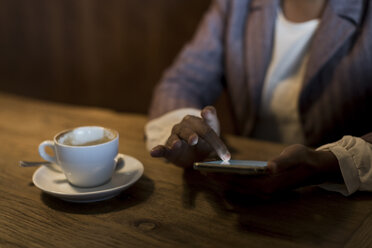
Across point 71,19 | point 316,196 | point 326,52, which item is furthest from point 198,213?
point 71,19

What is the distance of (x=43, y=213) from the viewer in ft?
2.04

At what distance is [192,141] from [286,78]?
0.65 metres

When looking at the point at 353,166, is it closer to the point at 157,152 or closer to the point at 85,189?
the point at 157,152

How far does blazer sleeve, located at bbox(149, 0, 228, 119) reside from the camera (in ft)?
3.95

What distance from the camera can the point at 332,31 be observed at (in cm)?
110

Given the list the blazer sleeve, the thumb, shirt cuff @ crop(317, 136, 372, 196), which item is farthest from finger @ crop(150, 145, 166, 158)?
the blazer sleeve

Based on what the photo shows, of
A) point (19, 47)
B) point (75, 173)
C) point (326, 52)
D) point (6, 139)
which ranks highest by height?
point (326, 52)

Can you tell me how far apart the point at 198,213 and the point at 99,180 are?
6.9 inches

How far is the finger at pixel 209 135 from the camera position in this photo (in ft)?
2.18

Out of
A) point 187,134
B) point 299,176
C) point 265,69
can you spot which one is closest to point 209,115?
point 187,134

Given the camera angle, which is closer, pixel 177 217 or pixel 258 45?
pixel 177 217

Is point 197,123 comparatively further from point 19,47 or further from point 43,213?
point 19,47

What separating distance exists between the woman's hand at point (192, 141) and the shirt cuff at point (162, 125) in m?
0.13

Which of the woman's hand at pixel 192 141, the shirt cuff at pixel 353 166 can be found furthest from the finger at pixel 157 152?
the shirt cuff at pixel 353 166
